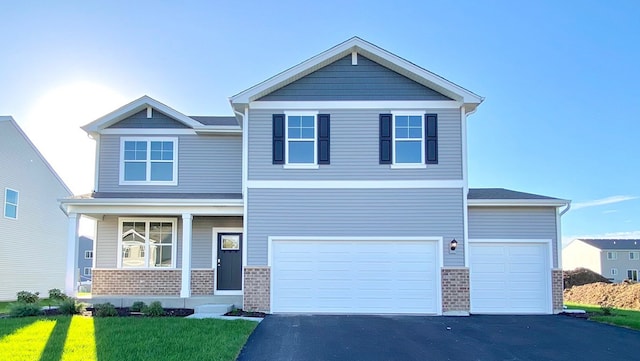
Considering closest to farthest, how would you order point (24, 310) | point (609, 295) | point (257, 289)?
point (24, 310) < point (257, 289) < point (609, 295)

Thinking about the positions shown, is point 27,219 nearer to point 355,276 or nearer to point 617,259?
point 355,276

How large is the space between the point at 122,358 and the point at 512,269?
1063cm

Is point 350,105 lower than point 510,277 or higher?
higher

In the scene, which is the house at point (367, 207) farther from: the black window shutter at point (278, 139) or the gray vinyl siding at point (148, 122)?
the gray vinyl siding at point (148, 122)

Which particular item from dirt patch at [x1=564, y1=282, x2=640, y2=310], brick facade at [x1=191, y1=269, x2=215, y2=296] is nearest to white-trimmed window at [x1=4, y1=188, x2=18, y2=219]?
brick facade at [x1=191, y1=269, x2=215, y2=296]

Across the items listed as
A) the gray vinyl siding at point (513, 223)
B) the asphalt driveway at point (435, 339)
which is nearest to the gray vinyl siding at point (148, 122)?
the asphalt driveway at point (435, 339)

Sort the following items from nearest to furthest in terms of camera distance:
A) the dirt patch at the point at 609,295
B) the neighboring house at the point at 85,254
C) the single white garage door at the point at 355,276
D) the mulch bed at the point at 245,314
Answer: the mulch bed at the point at 245,314, the single white garage door at the point at 355,276, the dirt patch at the point at 609,295, the neighboring house at the point at 85,254

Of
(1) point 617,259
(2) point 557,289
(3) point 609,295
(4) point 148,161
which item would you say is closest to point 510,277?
(2) point 557,289

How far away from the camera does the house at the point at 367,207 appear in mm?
14312

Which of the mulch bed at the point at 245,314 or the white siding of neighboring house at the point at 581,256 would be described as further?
the white siding of neighboring house at the point at 581,256

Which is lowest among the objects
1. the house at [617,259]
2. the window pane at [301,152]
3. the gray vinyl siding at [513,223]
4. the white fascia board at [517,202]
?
the house at [617,259]

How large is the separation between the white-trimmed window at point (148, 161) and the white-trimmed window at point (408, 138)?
6.92 m

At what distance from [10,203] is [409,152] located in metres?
16.4

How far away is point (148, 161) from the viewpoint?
16.8m
